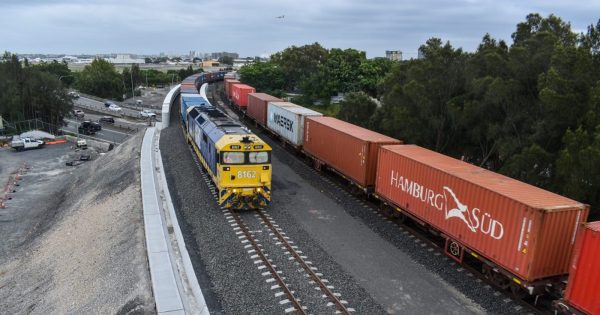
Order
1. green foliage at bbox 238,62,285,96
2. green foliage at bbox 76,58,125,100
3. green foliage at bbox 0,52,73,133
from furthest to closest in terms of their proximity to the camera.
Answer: green foliage at bbox 76,58,125,100, green foliage at bbox 238,62,285,96, green foliage at bbox 0,52,73,133

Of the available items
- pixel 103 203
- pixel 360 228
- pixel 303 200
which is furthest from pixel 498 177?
pixel 103 203

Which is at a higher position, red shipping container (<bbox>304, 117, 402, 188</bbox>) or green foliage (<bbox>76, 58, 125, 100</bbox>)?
red shipping container (<bbox>304, 117, 402, 188</bbox>)

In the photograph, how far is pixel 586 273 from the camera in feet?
35.5

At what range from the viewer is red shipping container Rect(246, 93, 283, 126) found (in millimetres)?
38625

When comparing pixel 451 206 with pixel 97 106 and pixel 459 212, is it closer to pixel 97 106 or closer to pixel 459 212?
pixel 459 212

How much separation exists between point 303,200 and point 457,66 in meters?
14.8

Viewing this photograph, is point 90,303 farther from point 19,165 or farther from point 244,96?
point 19,165

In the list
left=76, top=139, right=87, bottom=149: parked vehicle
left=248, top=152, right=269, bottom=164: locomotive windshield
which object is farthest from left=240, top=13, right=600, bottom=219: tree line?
left=76, top=139, right=87, bottom=149: parked vehicle

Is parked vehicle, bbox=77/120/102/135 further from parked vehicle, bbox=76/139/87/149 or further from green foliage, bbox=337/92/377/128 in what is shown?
Result: green foliage, bbox=337/92/377/128

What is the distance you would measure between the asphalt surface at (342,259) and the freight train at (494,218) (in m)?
0.99

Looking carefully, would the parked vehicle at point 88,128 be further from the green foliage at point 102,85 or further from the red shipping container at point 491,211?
the red shipping container at point 491,211

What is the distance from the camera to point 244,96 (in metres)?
48.2

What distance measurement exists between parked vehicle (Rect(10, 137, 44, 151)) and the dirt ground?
2104 centimetres

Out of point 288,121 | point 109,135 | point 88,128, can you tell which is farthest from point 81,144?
point 288,121
